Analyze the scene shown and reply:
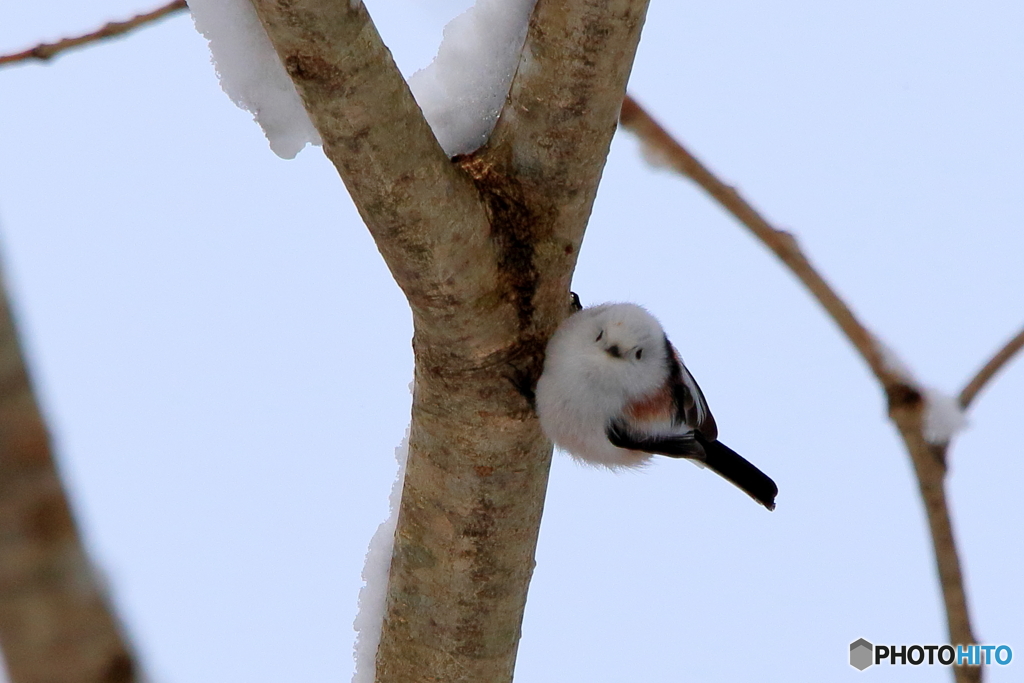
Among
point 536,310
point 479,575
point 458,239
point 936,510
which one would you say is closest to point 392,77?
point 458,239

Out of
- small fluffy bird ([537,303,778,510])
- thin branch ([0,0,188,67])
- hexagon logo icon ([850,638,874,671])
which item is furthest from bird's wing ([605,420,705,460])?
hexagon logo icon ([850,638,874,671])

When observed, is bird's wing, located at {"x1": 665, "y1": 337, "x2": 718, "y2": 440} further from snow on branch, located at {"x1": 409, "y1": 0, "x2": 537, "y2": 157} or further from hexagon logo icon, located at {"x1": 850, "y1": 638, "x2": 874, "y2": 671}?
hexagon logo icon, located at {"x1": 850, "y1": 638, "x2": 874, "y2": 671}

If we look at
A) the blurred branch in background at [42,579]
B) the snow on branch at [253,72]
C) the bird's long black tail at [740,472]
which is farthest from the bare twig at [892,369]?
the blurred branch in background at [42,579]

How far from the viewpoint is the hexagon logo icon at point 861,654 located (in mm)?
2043

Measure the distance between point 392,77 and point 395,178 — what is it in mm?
96

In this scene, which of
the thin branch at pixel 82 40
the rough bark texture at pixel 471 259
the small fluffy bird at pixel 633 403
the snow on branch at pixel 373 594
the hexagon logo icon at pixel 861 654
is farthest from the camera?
the hexagon logo icon at pixel 861 654

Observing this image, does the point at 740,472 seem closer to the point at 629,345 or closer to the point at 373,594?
the point at 629,345

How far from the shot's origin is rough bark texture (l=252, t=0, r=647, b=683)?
97 cm

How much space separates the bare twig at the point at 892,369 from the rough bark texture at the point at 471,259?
0.36 metres

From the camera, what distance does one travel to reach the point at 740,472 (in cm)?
135

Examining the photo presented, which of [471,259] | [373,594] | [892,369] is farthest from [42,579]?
[892,369]

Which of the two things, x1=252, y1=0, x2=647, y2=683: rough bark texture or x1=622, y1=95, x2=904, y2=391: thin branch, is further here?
x1=622, y1=95, x2=904, y2=391: thin branch

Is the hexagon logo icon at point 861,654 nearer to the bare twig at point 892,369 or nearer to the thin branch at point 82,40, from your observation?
the bare twig at point 892,369

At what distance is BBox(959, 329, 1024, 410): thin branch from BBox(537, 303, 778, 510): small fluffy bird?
0.29 meters
